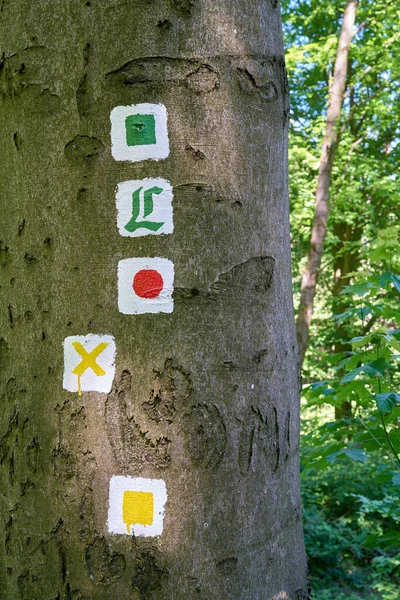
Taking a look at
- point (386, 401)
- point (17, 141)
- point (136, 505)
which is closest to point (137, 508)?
point (136, 505)

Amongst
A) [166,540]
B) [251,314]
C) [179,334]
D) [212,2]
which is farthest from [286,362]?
[212,2]

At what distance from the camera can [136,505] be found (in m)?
0.89

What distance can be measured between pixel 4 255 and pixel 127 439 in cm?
42

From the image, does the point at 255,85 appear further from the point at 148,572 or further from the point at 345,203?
the point at 345,203

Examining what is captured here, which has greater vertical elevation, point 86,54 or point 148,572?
point 86,54

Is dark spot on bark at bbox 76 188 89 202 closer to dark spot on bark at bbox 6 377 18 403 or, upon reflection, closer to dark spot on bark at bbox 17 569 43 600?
dark spot on bark at bbox 6 377 18 403

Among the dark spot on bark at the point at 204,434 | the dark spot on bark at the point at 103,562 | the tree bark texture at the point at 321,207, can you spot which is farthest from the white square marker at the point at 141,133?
the tree bark texture at the point at 321,207

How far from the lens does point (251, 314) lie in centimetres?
97

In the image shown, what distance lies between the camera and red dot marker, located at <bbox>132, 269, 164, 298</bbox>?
918 mm

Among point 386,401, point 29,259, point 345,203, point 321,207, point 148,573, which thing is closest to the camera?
point 148,573

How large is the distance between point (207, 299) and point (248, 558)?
1.44ft

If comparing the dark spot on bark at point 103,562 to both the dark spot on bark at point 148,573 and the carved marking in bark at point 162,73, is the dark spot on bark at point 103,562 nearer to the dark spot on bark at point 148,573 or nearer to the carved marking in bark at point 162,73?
the dark spot on bark at point 148,573

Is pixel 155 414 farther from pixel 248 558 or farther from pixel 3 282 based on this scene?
pixel 3 282

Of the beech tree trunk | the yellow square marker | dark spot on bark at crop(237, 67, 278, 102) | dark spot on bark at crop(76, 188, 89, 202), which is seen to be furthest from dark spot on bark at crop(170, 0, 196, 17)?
the yellow square marker
